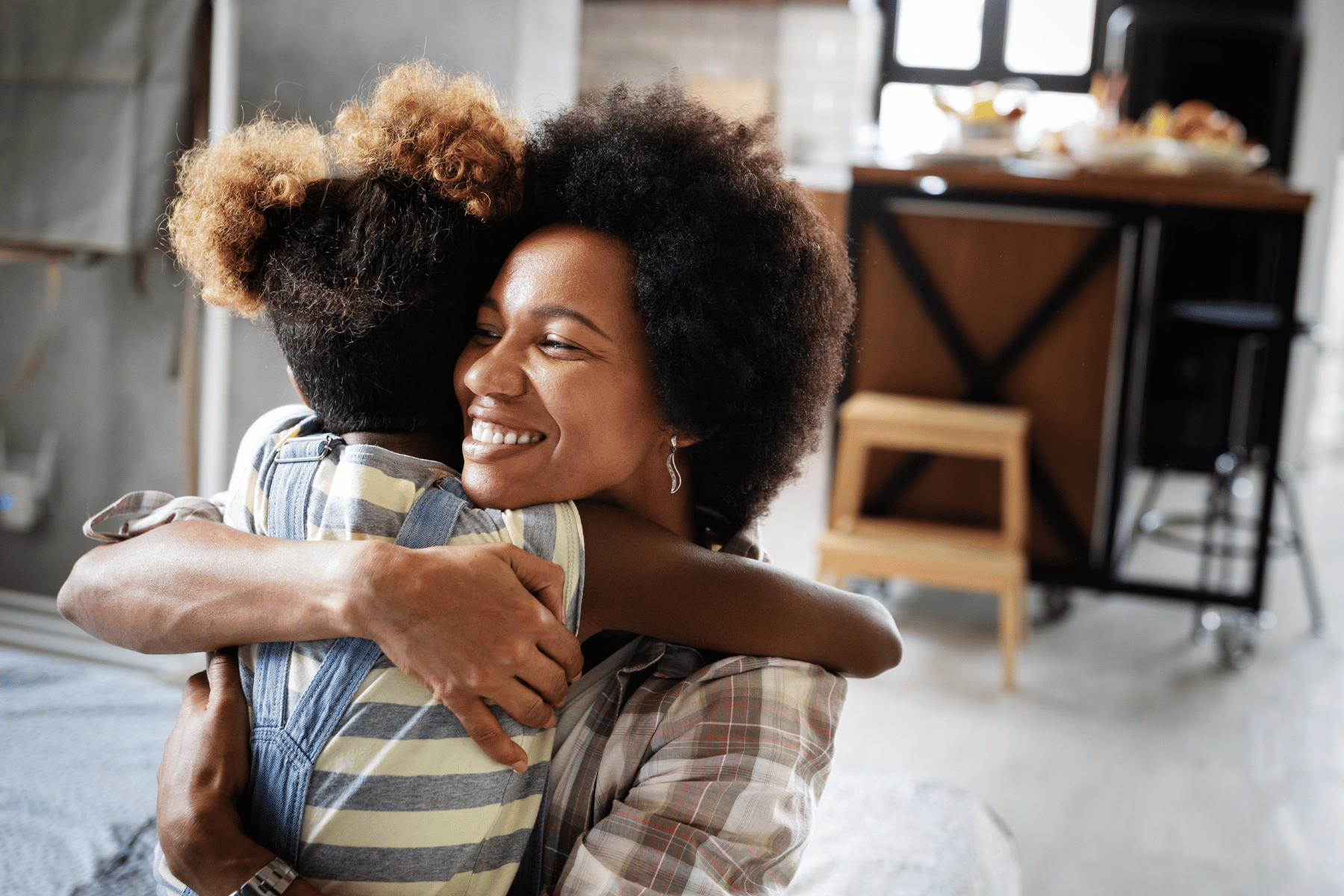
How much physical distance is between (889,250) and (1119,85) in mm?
1103

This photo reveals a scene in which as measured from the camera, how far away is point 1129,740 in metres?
2.57

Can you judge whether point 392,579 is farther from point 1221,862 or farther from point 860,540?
point 860,540

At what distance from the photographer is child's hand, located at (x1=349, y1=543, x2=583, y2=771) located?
2.42ft

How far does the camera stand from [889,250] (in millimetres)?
3225

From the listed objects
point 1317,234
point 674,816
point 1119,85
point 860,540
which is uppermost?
point 1119,85

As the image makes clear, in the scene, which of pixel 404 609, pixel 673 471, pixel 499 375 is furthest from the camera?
pixel 673 471

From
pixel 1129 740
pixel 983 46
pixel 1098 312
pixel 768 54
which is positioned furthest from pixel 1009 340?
pixel 768 54

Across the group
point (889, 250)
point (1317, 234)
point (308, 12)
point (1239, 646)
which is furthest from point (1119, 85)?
point (308, 12)

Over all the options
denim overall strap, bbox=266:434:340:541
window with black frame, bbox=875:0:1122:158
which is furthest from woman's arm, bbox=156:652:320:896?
window with black frame, bbox=875:0:1122:158

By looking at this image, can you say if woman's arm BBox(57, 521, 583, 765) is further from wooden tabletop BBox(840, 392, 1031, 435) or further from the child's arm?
wooden tabletop BBox(840, 392, 1031, 435)

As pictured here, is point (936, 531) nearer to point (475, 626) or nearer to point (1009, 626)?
point (1009, 626)

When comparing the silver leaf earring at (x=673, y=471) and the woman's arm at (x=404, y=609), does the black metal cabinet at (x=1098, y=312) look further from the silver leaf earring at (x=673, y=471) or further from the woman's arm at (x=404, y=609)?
the woman's arm at (x=404, y=609)

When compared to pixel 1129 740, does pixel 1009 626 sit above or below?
above

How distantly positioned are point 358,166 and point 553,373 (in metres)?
0.23
